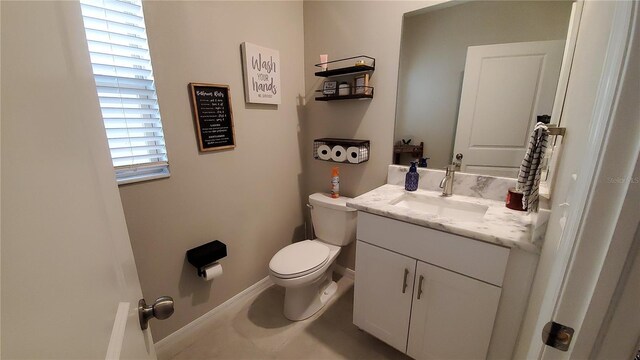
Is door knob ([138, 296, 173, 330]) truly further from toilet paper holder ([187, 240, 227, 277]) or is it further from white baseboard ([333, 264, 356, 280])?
white baseboard ([333, 264, 356, 280])

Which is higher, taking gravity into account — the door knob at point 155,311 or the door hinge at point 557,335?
the door hinge at point 557,335

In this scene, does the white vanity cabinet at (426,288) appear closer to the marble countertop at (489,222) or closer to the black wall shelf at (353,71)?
the marble countertop at (489,222)

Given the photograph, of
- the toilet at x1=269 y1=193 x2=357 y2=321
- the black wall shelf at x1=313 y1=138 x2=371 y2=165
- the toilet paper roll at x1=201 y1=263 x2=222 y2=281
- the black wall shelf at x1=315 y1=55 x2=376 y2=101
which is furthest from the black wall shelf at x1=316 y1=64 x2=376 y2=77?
the toilet paper roll at x1=201 y1=263 x2=222 y2=281

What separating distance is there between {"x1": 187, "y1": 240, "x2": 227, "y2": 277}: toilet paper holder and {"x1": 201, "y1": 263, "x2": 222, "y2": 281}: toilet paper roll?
13 millimetres

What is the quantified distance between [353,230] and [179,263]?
1136 millimetres

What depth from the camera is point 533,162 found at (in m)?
0.87

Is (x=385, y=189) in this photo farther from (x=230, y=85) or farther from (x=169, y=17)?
(x=169, y=17)

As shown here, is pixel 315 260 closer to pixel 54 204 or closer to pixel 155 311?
pixel 155 311

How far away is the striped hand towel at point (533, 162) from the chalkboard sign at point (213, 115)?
1.49 meters

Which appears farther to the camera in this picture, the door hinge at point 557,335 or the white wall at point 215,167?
the white wall at point 215,167

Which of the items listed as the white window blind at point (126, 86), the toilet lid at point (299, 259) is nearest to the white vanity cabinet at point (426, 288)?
the toilet lid at point (299, 259)

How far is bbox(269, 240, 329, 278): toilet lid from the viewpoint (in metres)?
1.47

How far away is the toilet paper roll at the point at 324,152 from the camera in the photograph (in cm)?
180

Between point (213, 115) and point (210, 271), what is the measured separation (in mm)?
931
